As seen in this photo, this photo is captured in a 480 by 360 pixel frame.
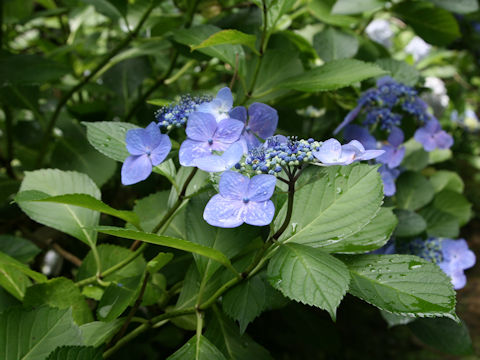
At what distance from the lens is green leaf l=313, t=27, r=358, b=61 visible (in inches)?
40.9

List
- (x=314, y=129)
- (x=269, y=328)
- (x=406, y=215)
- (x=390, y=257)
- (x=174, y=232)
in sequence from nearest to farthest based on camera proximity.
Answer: (x=390, y=257)
(x=174, y=232)
(x=406, y=215)
(x=314, y=129)
(x=269, y=328)

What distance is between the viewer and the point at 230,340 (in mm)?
704

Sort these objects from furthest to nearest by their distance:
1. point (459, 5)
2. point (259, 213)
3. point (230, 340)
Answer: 1. point (459, 5)
2. point (230, 340)
3. point (259, 213)

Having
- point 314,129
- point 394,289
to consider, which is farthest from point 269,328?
point 394,289

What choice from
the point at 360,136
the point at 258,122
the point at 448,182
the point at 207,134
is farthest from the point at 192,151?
the point at 448,182

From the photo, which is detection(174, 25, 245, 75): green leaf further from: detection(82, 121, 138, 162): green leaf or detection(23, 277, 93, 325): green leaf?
detection(23, 277, 93, 325): green leaf

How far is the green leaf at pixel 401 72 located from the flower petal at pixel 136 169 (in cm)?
59

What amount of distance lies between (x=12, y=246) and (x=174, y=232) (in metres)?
0.31

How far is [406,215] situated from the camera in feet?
2.88

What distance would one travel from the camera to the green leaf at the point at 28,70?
0.95 metres

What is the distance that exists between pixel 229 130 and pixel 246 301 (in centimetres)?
22

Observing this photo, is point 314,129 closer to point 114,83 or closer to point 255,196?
point 114,83

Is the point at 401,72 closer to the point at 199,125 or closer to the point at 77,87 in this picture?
the point at 199,125

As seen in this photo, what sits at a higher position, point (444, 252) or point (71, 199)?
point (71, 199)
